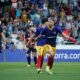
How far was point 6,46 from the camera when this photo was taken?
83.8 feet

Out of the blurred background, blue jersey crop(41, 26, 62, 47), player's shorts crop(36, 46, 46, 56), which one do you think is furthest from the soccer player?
the blurred background

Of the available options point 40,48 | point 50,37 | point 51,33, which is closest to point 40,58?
point 40,48

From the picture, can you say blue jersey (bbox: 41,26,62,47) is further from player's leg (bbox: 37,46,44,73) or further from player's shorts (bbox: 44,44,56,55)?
player's leg (bbox: 37,46,44,73)

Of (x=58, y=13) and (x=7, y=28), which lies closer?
(x=7, y=28)

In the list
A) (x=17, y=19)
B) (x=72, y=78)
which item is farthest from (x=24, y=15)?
(x=72, y=78)

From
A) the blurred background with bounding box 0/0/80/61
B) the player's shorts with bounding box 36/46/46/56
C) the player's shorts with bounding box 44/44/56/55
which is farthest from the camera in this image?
the blurred background with bounding box 0/0/80/61

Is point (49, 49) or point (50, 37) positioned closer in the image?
point (49, 49)

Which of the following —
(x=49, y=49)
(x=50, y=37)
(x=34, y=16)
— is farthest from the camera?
(x=34, y=16)

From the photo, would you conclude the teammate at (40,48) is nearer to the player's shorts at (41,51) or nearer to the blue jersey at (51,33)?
the player's shorts at (41,51)

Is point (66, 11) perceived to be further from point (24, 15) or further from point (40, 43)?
point (40, 43)

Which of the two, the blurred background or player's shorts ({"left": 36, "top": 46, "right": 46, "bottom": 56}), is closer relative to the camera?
player's shorts ({"left": 36, "top": 46, "right": 46, "bottom": 56})

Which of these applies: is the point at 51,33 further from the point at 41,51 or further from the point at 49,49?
the point at 41,51

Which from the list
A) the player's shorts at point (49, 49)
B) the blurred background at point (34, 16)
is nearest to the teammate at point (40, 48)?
the player's shorts at point (49, 49)

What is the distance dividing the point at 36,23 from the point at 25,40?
3164 mm
